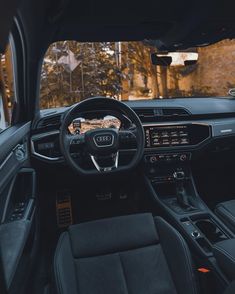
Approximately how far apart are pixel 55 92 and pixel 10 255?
198cm

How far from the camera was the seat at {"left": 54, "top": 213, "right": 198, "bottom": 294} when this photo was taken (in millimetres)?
1901

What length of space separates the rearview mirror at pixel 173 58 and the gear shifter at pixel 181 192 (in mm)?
838

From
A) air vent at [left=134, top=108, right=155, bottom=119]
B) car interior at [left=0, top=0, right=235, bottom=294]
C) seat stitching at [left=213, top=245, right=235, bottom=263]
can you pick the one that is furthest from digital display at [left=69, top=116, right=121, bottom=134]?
seat stitching at [left=213, top=245, right=235, bottom=263]

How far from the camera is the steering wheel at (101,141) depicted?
225 cm

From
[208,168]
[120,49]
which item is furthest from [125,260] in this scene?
[120,49]

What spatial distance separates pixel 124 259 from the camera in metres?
2.07

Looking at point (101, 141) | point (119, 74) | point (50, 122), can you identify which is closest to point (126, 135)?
point (101, 141)

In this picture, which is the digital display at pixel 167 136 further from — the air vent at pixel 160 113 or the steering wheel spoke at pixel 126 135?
the steering wheel spoke at pixel 126 135

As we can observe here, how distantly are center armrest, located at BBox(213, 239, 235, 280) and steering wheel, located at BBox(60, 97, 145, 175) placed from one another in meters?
0.72

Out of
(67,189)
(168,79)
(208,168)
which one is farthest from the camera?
(168,79)

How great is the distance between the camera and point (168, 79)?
354 centimetres

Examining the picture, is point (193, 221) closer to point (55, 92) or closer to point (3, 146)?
point (3, 146)

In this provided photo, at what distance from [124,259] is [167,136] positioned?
107 centimetres

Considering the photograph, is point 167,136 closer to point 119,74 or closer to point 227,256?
point 227,256
